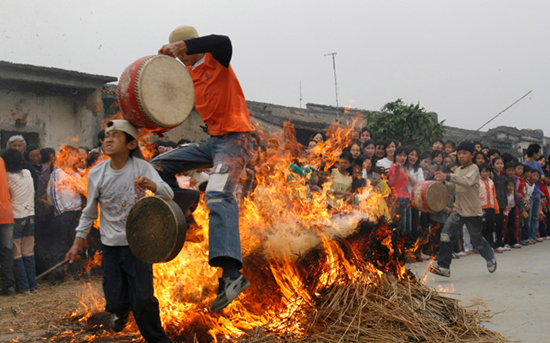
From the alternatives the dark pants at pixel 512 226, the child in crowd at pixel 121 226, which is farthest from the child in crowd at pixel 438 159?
the child in crowd at pixel 121 226

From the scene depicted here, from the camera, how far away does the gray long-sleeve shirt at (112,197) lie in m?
3.66

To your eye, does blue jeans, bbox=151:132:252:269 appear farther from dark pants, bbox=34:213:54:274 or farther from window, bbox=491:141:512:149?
window, bbox=491:141:512:149

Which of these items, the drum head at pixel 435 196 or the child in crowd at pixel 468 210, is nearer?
the drum head at pixel 435 196

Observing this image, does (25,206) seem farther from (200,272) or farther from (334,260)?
(334,260)

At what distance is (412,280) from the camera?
4.54m

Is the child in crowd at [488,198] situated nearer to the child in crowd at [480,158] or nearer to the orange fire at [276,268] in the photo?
the child in crowd at [480,158]

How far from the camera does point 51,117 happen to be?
12.3 meters

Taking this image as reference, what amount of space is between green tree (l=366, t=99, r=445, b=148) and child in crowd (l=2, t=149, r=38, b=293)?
8764mm

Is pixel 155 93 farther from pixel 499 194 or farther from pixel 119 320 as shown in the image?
pixel 499 194

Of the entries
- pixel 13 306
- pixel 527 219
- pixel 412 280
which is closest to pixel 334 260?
pixel 412 280

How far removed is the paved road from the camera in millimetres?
4406

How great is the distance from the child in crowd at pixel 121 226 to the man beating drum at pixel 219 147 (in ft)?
1.31

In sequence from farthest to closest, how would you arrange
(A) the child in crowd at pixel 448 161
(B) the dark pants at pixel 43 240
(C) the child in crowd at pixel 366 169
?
(A) the child in crowd at pixel 448 161 → (C) the child in crowd at pixel 366 169 → (B) the dark pants at pixel 43 240

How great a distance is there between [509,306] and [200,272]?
137 inches
